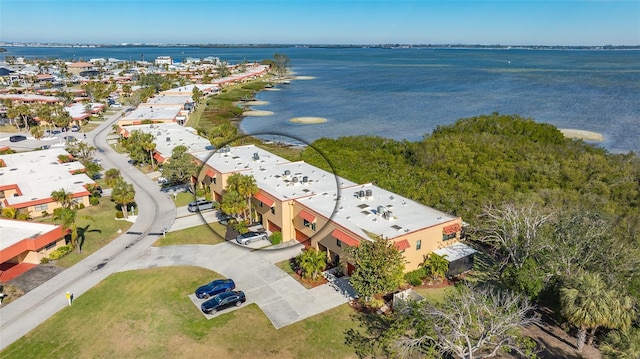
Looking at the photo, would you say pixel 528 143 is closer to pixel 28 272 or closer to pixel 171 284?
pixel 171 284

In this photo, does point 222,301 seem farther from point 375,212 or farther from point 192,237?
point 375,212

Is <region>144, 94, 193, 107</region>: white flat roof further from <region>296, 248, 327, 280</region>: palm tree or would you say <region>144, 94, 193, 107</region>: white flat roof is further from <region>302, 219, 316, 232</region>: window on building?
<region>296, 248, 327, 280</region>: palm tree

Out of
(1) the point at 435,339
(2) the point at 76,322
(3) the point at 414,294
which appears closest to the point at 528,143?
(3) the point at 414,294

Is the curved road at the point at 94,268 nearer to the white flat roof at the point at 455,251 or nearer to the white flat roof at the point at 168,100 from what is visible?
the white flat roof at the point at 455,251

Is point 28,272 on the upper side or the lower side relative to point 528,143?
lower

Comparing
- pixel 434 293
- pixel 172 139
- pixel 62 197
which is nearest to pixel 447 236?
pixel 434 293

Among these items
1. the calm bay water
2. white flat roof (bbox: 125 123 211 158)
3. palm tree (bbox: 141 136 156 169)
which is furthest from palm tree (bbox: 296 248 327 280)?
the calm bay water
